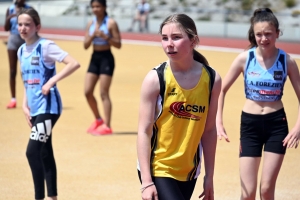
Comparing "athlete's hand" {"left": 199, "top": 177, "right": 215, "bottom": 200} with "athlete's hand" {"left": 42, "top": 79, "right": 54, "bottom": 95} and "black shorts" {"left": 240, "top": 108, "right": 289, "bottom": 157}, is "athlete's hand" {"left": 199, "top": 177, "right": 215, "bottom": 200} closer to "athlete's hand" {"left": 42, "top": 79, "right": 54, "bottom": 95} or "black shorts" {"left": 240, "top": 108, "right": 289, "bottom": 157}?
"black shorts" {"left": 240, "top": 108, "right": 289, "bottom": 157}

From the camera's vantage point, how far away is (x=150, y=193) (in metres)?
4.08

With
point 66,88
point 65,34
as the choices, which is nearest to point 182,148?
point 66,88

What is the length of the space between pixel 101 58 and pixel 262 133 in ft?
16.9

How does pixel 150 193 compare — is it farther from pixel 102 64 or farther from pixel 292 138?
pixel 102 64

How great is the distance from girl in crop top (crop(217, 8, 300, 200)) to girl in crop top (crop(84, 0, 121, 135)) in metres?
4.81

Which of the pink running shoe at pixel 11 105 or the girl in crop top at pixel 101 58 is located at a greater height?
the girl in crop top at pixel 101 58

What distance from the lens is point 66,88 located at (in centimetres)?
1570

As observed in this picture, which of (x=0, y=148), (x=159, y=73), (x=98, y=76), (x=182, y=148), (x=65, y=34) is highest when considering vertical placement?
(x=159, y=73)

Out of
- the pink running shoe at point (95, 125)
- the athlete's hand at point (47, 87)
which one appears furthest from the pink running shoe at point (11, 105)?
the athlete's hand at point (47, 87)

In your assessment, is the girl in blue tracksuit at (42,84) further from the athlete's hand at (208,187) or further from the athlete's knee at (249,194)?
the athlete's hand at (208,187)

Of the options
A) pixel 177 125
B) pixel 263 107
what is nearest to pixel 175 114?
pixel 177 125

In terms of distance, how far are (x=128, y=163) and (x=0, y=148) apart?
2007 mm

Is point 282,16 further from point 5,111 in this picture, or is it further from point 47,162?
point 47,162

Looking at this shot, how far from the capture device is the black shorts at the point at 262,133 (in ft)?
19.0
